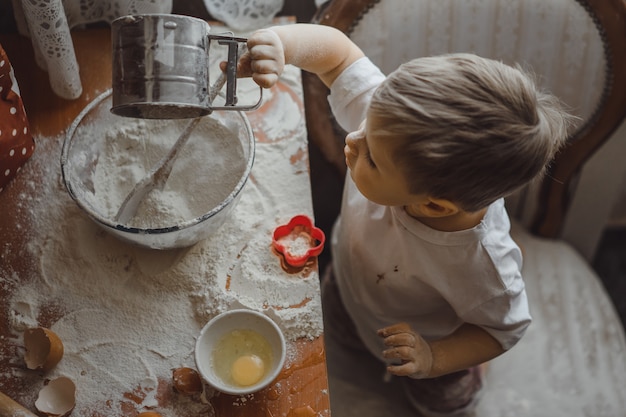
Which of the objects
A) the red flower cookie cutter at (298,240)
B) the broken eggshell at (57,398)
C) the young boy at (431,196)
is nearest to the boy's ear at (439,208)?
the young boy at (431,196)

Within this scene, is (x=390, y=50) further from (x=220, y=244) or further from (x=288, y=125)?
(x=220, y=244)

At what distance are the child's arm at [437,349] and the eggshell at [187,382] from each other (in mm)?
260

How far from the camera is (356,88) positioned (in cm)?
93

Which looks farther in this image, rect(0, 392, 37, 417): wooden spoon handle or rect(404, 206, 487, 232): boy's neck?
rect(404, 206, 487, 232): boy's neck

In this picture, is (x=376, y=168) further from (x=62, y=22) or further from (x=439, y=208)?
(x=62, y=22)

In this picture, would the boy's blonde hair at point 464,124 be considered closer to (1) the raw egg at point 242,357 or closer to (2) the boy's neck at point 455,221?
(2) the boy's neck at point 455,221

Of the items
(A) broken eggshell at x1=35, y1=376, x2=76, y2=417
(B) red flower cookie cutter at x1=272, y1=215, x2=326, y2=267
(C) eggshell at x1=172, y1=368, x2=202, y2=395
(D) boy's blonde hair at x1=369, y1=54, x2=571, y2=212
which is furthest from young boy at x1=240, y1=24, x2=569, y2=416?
(A) broken eggshell at x1=35, y1=376, x2=76, y2=417

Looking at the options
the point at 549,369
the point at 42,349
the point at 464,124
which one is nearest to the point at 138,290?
the point at 42,349

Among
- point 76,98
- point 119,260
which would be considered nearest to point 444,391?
point 119,260

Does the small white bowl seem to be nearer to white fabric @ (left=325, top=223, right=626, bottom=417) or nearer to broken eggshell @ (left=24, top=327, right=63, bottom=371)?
broken eggshell @ (left=24, top=327, right=63, bottom=371)

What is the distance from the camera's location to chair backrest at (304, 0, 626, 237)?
104 centimetres

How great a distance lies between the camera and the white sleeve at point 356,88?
931mm

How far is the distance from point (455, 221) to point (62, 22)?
2.20 feet

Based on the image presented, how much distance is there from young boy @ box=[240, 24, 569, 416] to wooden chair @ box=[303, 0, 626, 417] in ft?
0.33
